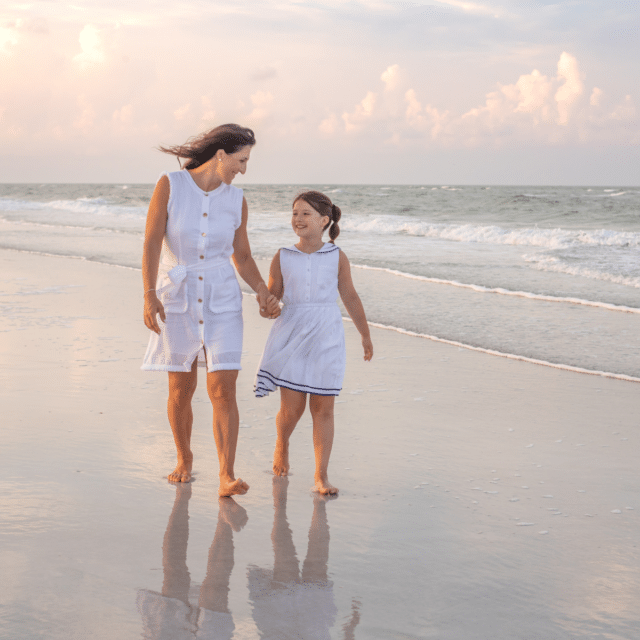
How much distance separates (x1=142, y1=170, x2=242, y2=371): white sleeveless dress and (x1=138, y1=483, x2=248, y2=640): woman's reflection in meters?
0.75

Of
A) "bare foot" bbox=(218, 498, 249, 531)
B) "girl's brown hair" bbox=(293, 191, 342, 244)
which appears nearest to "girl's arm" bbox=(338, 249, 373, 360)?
"girl's brown hair" bbox=(293, 191, 342, 244)

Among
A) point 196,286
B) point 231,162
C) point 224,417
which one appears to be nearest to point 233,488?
point 224,417

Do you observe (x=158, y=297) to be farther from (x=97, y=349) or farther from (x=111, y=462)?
(x=97, y=349)

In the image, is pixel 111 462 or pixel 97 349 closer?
pixel 111 462

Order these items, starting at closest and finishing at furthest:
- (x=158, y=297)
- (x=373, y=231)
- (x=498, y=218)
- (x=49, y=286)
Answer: (x=158, y=297) < (x=49, y=286) < (x=373, y=231) < (x=498, y=218)

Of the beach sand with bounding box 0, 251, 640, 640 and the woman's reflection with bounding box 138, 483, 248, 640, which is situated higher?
the beach sand with bounding box 0, 251, 640, 640

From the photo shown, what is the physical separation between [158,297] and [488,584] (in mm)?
1855

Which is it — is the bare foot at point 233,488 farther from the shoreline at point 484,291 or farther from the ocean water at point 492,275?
the shoreline at point 484,291

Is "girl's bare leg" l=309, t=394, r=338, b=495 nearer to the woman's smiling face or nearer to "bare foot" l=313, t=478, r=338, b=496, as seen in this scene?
"bare foot" l=313, t=478, r=338, b=496

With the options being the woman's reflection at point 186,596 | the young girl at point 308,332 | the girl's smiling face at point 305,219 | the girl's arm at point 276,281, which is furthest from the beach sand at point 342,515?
the girl's smiling face at point 305,219

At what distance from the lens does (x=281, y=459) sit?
380 centimetres

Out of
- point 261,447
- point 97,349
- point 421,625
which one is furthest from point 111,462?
point 97,349

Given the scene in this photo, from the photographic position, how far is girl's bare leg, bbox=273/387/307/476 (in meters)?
3.77

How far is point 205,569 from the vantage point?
9.01 ft
